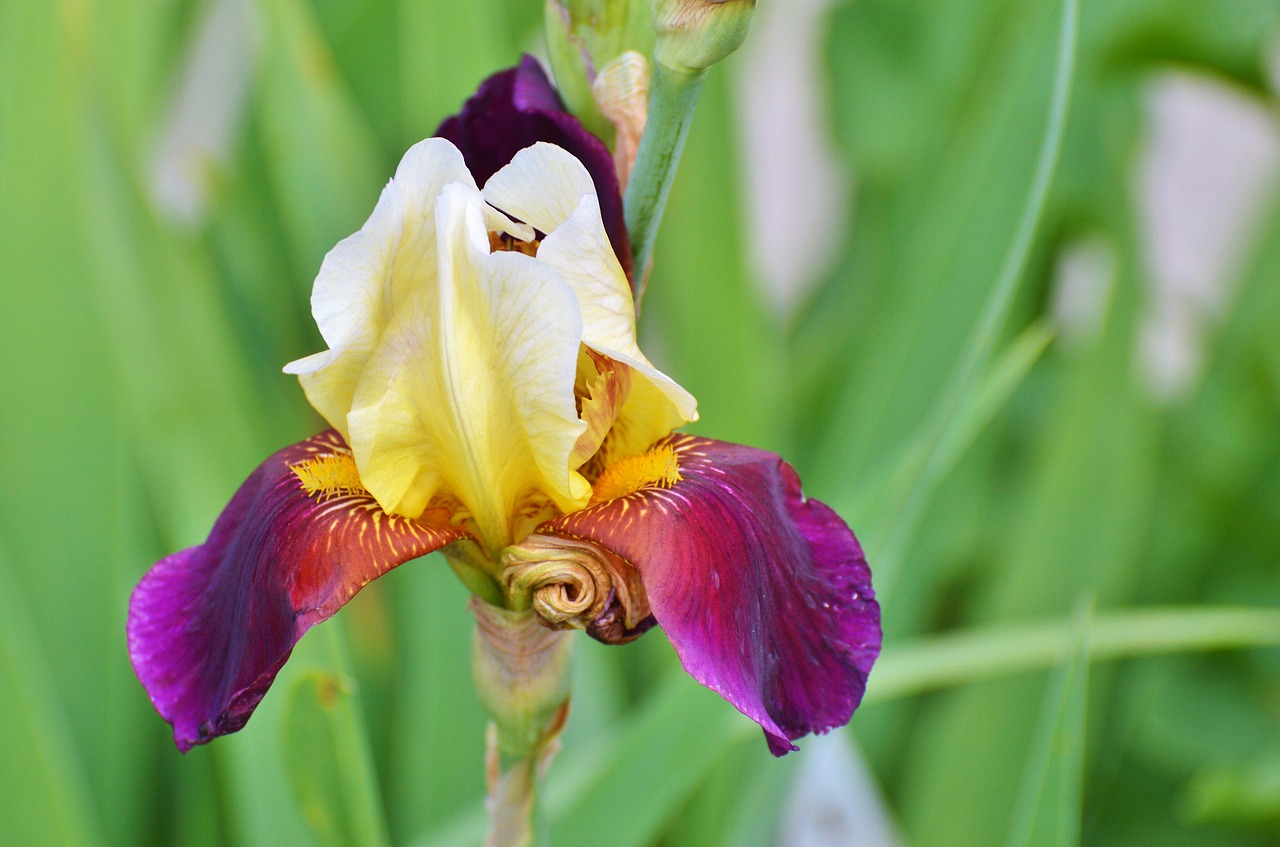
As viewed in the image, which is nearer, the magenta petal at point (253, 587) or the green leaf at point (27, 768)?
the magenta petal at point (253, 587)

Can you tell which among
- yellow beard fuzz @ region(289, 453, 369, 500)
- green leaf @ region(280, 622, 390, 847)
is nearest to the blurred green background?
green leaf @ region(280, 622, 390, 847)

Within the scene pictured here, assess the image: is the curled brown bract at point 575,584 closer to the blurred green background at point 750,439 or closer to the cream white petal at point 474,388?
the cream white petal at point 474,388

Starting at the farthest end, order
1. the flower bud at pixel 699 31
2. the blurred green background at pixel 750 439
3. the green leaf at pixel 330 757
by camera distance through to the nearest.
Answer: the blurred green background at pixel 750 439, the green leaf at pixel 330 757, the flower bud at pixel 699 31

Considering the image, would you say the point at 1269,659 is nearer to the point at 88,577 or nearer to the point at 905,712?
the point at 905,712

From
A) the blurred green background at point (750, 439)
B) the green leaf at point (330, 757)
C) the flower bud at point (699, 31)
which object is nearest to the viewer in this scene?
the flower bud at point (699, 31)

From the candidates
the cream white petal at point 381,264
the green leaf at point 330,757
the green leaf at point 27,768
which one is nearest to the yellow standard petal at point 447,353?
the cream white petal at point 381,264

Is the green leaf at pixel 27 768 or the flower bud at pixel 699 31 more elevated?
the flower bud at pixel 699 31

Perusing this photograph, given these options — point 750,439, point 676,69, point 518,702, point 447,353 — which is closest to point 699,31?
point 676,69
